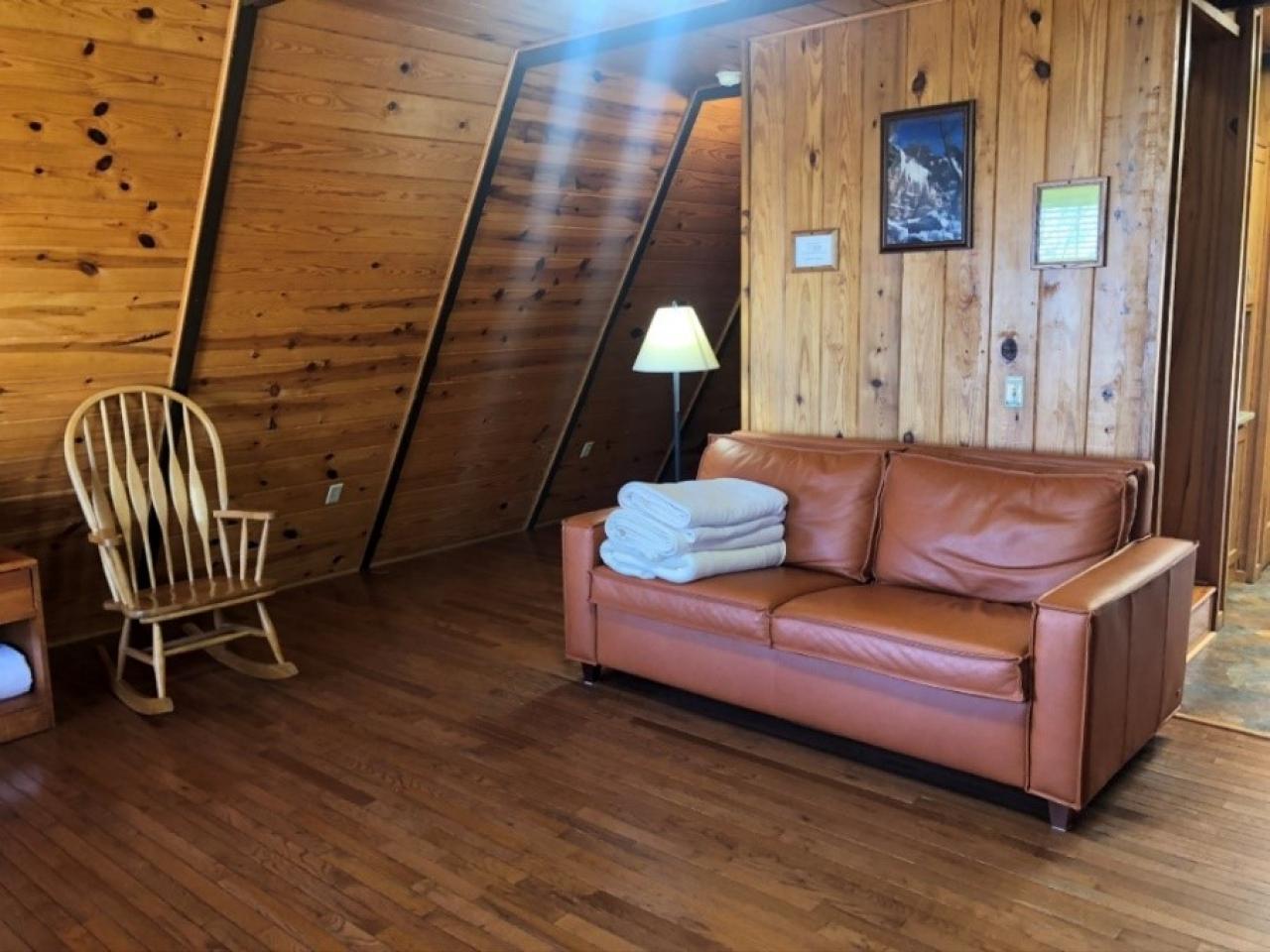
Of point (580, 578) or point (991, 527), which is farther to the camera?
point (580, 578)

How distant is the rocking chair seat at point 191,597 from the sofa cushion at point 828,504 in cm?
174

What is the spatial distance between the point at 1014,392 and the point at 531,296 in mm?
2287

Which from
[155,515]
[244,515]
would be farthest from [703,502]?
[155,515]

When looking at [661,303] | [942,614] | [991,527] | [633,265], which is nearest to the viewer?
[942,614]

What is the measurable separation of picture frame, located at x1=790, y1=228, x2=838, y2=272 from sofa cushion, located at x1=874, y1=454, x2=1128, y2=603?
80cm

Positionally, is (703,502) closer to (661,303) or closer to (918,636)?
(918,636)

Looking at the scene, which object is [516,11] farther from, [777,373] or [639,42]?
[777,373]

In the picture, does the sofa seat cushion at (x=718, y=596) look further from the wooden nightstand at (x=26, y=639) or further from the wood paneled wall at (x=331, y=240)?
the wooden nightstand at (x=26, y=639)

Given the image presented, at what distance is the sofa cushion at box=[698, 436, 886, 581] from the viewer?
3.28 meters

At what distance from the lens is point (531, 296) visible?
4.73 metres

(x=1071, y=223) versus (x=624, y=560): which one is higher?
(x=1071, y=223)

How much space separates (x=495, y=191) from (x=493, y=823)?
2.52m

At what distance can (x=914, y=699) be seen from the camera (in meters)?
2.69

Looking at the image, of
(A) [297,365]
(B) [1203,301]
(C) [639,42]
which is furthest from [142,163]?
(B) [1203,301]
